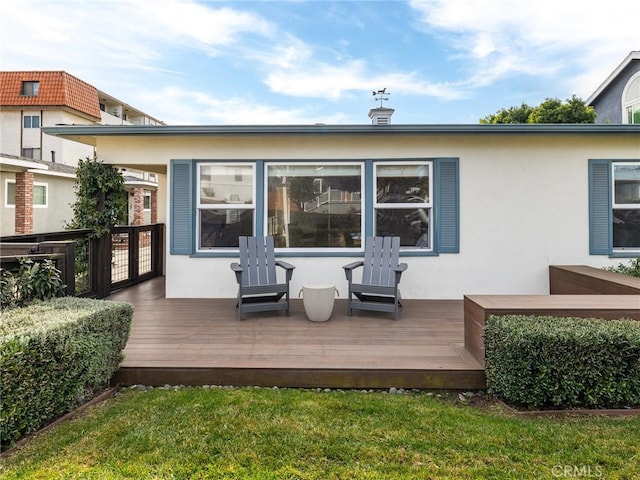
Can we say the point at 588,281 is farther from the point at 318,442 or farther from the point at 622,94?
the point at 622,94

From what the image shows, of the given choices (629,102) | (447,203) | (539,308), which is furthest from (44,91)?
(629,102)

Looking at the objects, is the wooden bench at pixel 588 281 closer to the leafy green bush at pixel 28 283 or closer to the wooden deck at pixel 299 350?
the wooden deck at pixel 299 350

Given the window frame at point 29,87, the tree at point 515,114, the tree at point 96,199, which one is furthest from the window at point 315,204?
the window frame at point 29,87

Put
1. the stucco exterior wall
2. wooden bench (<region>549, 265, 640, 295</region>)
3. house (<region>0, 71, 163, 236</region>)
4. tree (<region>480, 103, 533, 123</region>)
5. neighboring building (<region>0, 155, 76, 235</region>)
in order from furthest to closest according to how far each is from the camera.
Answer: house (<region>0, 71, 163, 236</region>)
tree (<region>480, 103, 533, 123</region>)
the stucco exterior wall
neighboring building (<region>0, 155, 76, 235</region>)
wooden bench (<region>549, 265, 640, 295</region>)

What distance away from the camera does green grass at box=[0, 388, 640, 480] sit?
200cm

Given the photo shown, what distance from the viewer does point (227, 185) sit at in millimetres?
6004

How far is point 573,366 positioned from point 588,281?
2.57 metres

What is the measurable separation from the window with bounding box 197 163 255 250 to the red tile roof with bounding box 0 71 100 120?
72.1 ft

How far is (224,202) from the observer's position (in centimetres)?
600

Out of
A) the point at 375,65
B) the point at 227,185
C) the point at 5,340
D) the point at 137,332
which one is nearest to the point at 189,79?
the point at 375,65

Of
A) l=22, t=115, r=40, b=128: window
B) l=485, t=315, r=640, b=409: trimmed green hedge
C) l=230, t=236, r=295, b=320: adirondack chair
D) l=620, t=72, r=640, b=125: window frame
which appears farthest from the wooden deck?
l=22, t=115, r=40, b=128: window

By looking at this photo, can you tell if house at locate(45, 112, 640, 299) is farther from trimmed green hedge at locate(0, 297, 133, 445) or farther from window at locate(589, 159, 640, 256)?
trimmed green hedge at locate(0, 297, 133, 445)

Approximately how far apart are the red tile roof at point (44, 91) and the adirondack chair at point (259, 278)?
23.3 metres

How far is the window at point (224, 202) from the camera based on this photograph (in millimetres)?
5988
